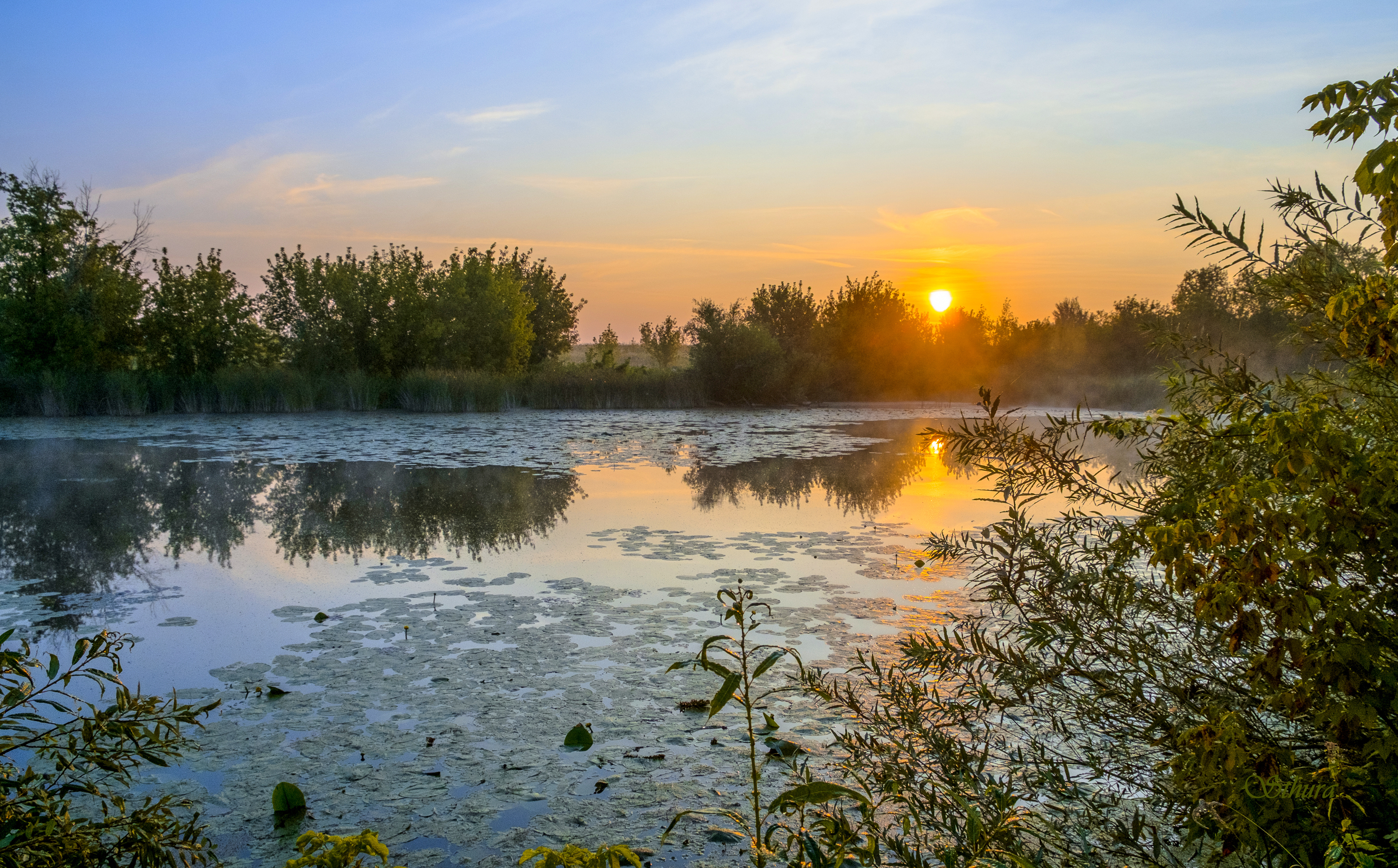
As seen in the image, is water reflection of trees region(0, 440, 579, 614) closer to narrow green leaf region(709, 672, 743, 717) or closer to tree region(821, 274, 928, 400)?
narrow green leaf region(709, 672, 743, 717)

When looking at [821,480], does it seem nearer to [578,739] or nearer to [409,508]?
[409,508]

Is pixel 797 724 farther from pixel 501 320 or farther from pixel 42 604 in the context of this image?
pixel 501 320

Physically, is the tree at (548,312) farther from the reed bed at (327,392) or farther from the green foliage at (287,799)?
the green foliage at (287,799)

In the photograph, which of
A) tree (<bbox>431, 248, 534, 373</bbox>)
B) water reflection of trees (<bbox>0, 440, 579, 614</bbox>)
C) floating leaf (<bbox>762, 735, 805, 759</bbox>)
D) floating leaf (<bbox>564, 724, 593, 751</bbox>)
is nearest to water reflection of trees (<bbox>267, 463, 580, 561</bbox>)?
water reflection of trees (<bbox>0, 440, 579, 614</bbox>)

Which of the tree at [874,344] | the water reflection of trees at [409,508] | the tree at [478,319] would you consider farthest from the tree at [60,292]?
the tree at [874,344]

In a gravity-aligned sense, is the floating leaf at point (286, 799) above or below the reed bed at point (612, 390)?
below

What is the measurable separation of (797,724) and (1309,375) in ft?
6.94

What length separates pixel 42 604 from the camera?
504 cm

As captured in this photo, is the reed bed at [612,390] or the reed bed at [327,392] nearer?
the reed bed at [327,392]

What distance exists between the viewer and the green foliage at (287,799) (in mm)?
2670

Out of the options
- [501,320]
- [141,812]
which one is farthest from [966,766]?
[501,320]

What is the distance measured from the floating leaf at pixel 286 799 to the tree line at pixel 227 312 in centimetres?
2413

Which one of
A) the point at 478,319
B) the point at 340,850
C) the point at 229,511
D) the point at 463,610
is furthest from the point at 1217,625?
the point at 478,319

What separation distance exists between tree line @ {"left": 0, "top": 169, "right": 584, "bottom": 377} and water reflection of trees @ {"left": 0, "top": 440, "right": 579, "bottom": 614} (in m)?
12.6
